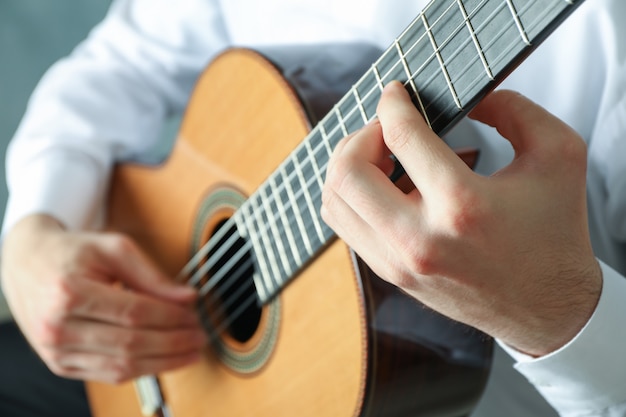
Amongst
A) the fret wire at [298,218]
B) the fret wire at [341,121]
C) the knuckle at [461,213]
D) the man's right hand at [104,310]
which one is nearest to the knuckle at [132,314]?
the man's right hand at [104,310]

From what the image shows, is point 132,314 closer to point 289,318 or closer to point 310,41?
point 289,318

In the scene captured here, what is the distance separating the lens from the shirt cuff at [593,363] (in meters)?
0.51

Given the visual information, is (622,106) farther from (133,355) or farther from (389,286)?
(133,355)

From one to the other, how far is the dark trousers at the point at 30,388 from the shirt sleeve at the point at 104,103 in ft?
0.69

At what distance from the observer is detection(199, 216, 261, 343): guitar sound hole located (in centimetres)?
75

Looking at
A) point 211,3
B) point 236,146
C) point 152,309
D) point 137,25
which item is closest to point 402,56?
point 236,146

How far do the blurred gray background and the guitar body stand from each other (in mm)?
714

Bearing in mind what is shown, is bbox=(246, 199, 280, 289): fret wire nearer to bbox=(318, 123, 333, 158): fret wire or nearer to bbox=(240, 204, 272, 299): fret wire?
bbox=(240, 204, 272, 299): fret wire

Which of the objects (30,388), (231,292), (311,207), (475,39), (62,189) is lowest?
(30,388)

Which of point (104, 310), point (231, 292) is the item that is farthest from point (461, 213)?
point (104, 310)

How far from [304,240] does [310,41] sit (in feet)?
→ 1.07

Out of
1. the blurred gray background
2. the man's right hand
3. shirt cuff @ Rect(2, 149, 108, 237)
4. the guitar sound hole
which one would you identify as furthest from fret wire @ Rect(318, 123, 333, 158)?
the blurred gray background

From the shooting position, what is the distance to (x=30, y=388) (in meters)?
1.06

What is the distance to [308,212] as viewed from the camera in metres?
0.60
